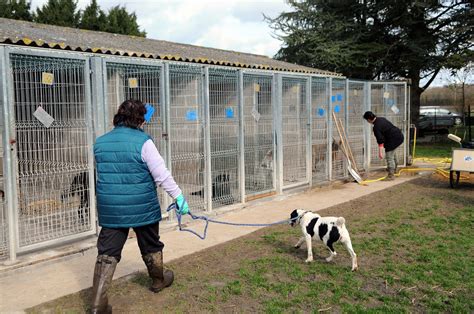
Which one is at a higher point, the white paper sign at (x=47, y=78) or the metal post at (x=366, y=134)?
the white paper sign at (x=47, y=78)

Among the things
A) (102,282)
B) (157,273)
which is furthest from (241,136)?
(102,282)

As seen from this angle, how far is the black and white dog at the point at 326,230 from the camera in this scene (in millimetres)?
5203

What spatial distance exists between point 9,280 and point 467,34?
1882 centimetres

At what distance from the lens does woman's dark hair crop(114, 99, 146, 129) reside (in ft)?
13.7

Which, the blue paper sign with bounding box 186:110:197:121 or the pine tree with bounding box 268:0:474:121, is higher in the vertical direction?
the pine tree with bounding box 268:0:474:121

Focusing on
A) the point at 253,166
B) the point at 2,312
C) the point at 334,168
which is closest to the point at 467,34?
the point at 334,168

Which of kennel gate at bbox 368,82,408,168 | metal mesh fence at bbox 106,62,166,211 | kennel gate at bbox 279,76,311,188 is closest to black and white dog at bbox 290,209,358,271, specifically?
metal mesh fence at bbox 106,62,166,211

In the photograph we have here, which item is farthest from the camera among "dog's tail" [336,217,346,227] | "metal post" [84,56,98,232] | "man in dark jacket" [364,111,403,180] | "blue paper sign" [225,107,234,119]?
"man in dark jacket" [364,111,403,180]

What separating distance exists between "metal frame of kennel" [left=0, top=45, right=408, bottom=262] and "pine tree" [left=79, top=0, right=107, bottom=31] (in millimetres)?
18473

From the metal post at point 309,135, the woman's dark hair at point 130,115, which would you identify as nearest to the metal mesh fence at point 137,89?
the woman's dark hair at point 130,115

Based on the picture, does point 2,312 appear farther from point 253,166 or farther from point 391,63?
point 391,63

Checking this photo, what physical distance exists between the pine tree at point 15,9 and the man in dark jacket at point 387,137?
65.5 ft

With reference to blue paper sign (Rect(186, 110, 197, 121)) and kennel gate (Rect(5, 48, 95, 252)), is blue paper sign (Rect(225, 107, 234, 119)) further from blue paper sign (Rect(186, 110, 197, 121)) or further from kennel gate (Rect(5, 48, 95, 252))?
kennel gate (Rect(5, 48, 95, 252))

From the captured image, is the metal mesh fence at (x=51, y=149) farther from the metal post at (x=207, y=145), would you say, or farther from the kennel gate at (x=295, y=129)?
the kennel gate at (x=295, y=129)
